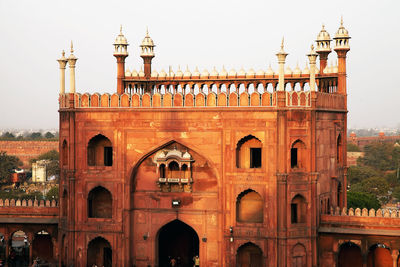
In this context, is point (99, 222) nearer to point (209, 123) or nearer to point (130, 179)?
point (130, 179)

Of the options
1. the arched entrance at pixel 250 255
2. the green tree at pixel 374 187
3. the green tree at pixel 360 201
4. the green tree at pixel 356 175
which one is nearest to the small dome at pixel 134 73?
the arched entrance at pixel 250 255

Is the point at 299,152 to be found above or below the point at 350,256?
above

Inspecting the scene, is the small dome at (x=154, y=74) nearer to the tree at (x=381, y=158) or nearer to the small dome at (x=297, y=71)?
the small dome at (x=297, y=71)

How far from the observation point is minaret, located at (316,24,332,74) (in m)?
33.7

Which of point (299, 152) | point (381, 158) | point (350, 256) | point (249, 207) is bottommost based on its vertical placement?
point (350, 256)

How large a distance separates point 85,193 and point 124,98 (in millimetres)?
4115

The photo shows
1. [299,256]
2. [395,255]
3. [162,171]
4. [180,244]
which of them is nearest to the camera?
[395,255]

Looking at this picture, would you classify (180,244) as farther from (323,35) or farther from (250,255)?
(323,35)

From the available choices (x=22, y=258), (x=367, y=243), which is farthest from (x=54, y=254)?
(x=367, y=243)

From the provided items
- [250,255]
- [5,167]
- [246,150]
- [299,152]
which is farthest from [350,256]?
[5,167]

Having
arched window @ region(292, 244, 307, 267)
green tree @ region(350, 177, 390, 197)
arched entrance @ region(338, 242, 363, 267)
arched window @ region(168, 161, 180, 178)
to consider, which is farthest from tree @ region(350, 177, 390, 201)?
arched window @ region(168, 161, 180, 178)

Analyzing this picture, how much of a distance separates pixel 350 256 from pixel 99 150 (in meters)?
11.0

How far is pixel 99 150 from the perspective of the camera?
31484 millimetres

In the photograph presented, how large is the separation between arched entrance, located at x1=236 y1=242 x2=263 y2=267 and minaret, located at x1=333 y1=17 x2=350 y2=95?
7.93m
